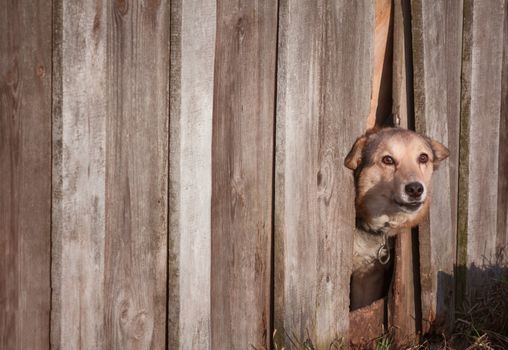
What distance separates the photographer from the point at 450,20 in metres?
5.52

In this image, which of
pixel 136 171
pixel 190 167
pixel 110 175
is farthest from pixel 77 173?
pixel 190 167

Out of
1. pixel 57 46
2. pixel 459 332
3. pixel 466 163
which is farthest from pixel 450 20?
pixel 57 46

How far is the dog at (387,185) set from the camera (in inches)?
220

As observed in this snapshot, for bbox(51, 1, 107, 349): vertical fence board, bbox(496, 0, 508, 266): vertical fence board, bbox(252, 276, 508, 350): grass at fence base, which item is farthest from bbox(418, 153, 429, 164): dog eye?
bbox(51, 1, 107, 349): vertical fence board

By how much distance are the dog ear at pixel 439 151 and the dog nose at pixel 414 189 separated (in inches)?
9.0

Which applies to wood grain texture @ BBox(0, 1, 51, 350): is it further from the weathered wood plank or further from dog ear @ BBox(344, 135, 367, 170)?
the weathered wood plank

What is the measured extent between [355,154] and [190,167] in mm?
1726

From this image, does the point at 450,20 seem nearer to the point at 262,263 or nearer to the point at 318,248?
the point at 318,248

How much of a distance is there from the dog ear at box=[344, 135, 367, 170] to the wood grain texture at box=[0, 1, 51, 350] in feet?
6.84

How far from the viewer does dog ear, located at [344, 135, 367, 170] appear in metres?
4.99

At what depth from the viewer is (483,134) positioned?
19.4ft

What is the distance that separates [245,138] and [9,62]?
4.25ft

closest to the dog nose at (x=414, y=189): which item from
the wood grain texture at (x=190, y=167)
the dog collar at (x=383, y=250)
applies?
the dog collar at (x=383, y=250)

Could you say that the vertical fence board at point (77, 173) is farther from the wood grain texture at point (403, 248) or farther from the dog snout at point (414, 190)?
the dog snout at point (414, 190)
